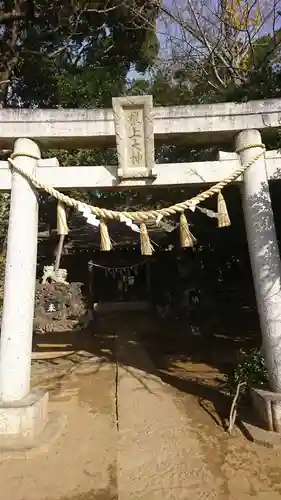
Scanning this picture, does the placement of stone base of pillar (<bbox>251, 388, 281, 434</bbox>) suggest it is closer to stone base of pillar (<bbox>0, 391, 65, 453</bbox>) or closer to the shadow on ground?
the shadow on ground

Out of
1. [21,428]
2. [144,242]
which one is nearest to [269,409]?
[144,242]

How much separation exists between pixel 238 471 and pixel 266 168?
3.57 metres

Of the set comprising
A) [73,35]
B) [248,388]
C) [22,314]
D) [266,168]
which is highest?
[73,35]

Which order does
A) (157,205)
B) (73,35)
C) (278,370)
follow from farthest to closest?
(157,205) → (73,35) → (278,370)

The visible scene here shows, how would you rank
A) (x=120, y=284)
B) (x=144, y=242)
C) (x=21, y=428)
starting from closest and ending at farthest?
(x=21, y=428) < (x=144, y=242) < (x=120, y=284)

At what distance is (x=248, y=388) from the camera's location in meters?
5.22

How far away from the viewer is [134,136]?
4.86m

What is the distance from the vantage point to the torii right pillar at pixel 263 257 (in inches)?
182

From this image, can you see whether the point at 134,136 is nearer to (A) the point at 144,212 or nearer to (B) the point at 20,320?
(A) the point at 144,212

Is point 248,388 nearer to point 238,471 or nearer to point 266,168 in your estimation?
point 238,471

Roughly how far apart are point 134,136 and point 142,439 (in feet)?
12.4

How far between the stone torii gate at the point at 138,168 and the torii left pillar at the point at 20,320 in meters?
0.01

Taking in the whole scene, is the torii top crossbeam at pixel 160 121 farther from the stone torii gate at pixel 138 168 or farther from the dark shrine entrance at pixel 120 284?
the dark shrine entrance at pixel 120 284

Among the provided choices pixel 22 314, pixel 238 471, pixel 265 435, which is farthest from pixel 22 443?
pixel 265 435
